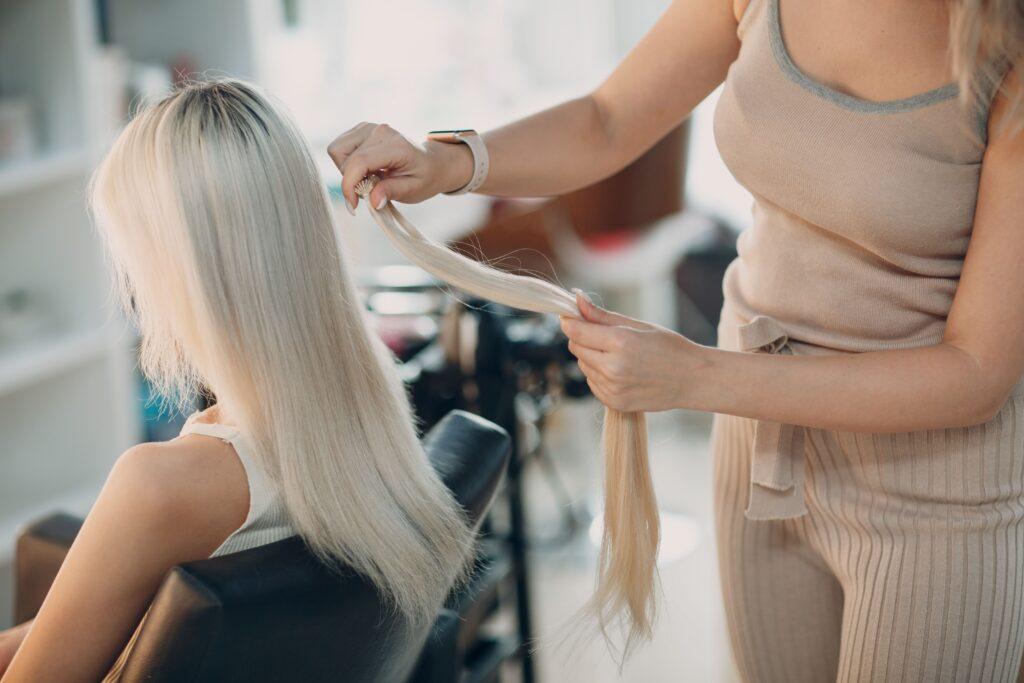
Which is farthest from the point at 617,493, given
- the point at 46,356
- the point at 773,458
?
the point at 46,356

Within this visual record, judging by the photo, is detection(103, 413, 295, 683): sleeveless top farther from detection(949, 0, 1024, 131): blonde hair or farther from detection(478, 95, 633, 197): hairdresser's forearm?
detection(949, 0, 1024, 131): blonde hair

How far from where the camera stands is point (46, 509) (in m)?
2.29

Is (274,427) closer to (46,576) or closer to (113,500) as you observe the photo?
(113,500)

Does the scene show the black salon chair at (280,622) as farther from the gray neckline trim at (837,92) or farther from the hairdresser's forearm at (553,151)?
the gray neckline trim at (837,92)

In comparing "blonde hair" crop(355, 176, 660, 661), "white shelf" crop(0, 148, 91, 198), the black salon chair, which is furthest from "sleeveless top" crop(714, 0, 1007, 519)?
"white shelf" crop(0, 148, 91, 198)

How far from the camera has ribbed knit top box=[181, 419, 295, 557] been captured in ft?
3.55

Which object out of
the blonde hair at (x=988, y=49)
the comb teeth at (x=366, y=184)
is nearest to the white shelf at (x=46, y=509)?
the comb teeth at (x=366, y=184)

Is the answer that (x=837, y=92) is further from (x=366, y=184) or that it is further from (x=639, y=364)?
(x=366, y=184)

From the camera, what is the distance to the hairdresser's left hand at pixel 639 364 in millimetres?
967

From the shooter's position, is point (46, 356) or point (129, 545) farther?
point (46, 356)

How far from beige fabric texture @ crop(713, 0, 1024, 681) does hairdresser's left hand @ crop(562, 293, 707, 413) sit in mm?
155

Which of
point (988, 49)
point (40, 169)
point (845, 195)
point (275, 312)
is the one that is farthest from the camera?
point (40, 169)

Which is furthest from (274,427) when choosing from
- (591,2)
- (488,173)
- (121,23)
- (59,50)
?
(591,2)

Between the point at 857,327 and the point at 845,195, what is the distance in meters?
0.15
